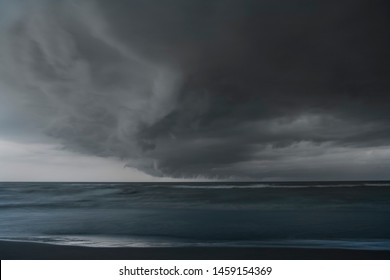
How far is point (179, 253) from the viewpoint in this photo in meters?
8.01

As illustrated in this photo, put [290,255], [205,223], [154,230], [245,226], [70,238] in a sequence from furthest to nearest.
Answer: [205,223]
[245,226]
[154,230]
[70,238]
[290,255]

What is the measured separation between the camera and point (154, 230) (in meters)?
12.6

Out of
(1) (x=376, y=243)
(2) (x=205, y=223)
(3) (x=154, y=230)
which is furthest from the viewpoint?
(2) (x=205, y=223)

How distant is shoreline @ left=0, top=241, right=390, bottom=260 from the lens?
7.47 m

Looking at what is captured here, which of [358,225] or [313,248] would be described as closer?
[313,248]

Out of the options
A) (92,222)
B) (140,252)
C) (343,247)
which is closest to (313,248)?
(343,247)

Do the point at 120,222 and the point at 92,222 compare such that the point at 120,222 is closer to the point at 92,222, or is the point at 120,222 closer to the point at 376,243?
the point at 92,222

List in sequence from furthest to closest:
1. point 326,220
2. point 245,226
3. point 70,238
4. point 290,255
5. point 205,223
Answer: point 326,220 → point 205,223 → point 245,226 → point 70,238 → point 290,255

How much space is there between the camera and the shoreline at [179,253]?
24.5 feet

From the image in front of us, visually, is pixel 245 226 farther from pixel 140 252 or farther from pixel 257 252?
pixel 140 252

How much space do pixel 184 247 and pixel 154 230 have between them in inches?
161

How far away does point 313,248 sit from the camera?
27.9 ft

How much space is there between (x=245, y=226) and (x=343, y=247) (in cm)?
518

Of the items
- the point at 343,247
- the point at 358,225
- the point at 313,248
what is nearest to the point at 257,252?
the point at 313,248
